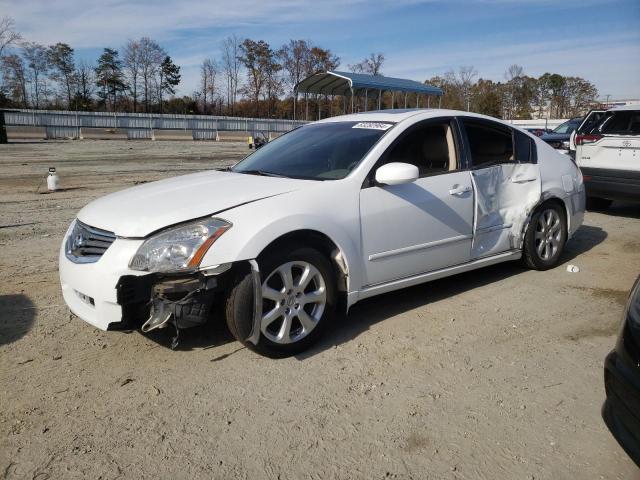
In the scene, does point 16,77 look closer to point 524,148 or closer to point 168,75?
point 168,75

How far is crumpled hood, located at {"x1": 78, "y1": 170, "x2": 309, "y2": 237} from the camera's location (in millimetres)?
3287

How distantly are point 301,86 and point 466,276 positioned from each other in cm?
1771

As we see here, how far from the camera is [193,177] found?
446cm

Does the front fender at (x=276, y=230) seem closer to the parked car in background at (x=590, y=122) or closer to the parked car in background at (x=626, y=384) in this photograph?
the parked car in background at (x=626, y=384)

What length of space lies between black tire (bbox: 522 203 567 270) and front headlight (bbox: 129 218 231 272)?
330cm

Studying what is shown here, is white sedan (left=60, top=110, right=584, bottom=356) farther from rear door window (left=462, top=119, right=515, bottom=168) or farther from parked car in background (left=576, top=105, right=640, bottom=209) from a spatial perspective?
parked car in background (left=576, top=105, right=640, bottom=209)

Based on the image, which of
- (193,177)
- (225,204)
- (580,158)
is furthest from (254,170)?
(580,158)

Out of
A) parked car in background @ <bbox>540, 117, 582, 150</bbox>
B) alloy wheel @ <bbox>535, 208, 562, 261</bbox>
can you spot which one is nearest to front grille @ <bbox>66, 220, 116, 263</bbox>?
alloy wheel @ <bbox>535, 208, 562, 261</bbox>

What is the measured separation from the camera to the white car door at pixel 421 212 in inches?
153

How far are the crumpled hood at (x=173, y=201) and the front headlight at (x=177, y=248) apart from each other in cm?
7

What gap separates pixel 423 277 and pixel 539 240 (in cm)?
181

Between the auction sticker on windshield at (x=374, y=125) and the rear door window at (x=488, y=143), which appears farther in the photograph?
the rear door window at (x=488, y=143)

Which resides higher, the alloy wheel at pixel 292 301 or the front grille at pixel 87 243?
the front grille at pixel 87 243

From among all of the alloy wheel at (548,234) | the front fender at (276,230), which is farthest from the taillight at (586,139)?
the front fender at (276,230)
